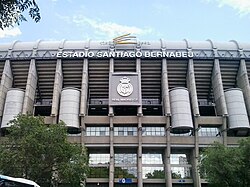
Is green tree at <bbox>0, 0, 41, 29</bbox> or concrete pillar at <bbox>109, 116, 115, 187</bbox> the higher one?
concrete pillar at <bbox>109, 116, 115, 187</bbox>

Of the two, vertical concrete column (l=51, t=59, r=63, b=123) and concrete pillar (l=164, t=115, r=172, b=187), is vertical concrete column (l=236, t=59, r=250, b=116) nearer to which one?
concrete pillar (l=164, t=115, r=172, b=187)

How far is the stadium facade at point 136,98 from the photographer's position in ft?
200

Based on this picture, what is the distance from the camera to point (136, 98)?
6372 cm

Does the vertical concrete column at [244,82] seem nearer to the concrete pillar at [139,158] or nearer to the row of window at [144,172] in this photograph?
the row of window at [144,172]

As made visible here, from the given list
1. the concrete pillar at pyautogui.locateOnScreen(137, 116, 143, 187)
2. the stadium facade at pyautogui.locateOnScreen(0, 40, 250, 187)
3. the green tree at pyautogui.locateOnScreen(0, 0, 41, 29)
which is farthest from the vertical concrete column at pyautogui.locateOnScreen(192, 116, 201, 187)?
the green tree at pyautogui.locateOnScreen(0, 0, 41, 29)

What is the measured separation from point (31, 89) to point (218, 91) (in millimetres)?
41059

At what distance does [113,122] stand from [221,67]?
28.4 m

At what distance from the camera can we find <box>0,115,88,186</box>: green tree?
34344 mm

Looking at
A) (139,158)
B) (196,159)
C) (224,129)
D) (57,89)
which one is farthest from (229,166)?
(57,89)

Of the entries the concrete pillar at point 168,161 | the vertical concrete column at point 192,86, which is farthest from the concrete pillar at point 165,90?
the vertical concrete column at point 192,86

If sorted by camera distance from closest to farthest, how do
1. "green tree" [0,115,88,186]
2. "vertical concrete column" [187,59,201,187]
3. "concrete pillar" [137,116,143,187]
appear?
"green tree" [0,115,88,186]
"concrete pillar" [137,116,143,187]
"vertical concrete column" [187,59,201,187]

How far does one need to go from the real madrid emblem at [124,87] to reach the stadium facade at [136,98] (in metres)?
0.22

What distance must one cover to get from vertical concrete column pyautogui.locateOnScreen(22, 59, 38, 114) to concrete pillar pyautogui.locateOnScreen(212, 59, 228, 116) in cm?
4065

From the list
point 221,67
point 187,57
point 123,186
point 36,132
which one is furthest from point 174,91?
point 36,132
